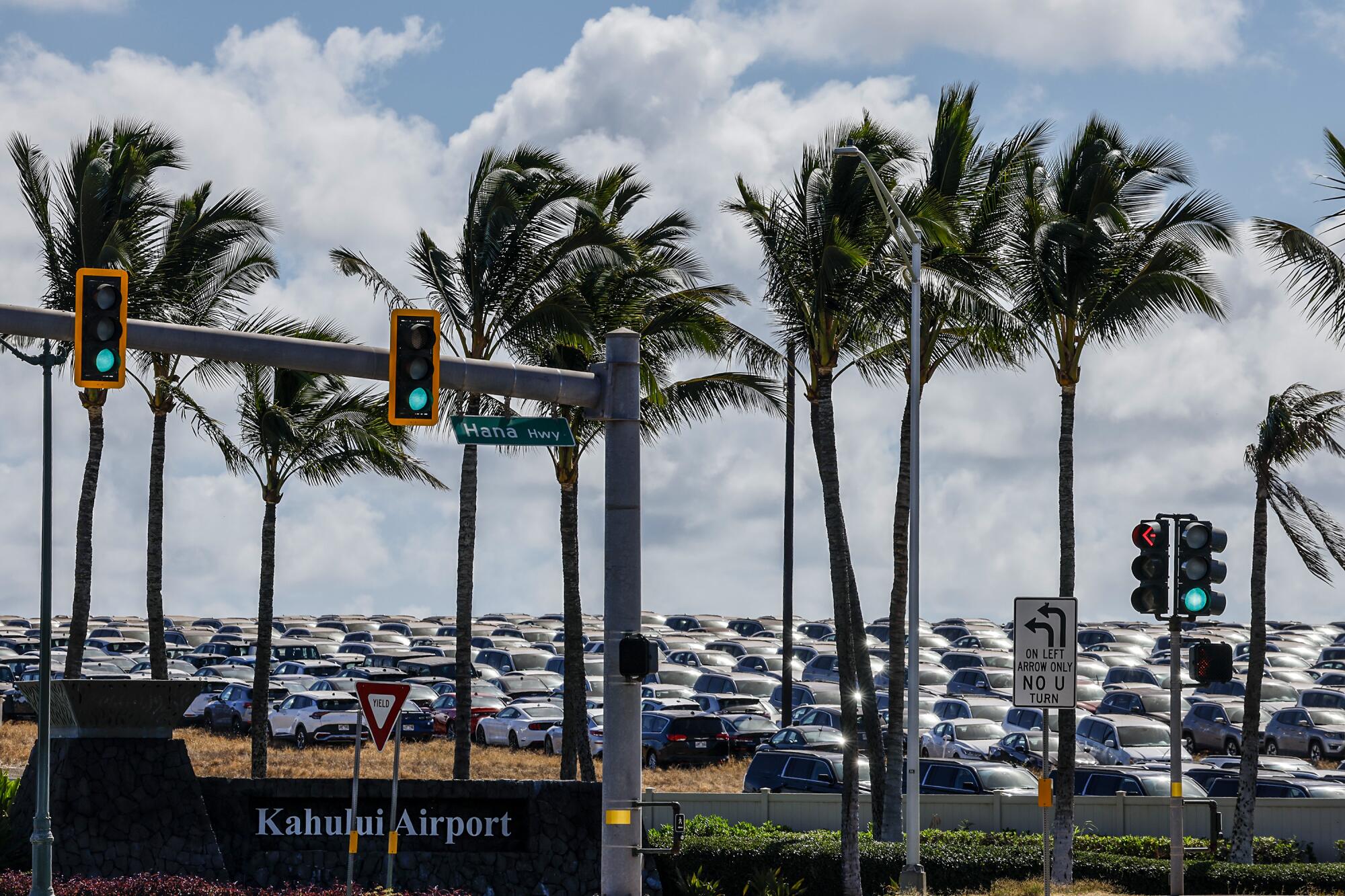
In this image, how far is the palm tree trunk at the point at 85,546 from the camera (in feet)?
102

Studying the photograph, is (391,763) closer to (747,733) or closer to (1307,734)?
(747,733)

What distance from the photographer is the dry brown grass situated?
108ft

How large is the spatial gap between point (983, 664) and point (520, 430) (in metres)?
39.6

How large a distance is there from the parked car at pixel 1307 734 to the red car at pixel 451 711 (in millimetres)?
19084

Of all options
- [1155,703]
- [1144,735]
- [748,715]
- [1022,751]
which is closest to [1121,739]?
[1144,735]

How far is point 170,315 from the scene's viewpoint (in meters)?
30.0

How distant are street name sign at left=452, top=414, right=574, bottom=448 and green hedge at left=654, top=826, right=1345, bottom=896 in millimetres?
8320

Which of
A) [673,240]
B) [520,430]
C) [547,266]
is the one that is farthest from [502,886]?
[673,240]

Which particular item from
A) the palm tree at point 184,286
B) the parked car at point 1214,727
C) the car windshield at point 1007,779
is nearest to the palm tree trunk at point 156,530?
the palm tree at point 184,286

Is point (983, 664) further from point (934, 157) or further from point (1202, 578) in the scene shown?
point (1202, 578)

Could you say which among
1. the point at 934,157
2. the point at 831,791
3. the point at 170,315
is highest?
the point at 934,157

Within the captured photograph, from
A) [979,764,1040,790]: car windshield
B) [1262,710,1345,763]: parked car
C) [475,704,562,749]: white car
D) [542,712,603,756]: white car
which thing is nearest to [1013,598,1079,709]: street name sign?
[979,764,1040,790]: car windshield

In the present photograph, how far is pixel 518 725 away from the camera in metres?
38.9

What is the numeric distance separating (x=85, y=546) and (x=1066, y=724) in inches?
732
